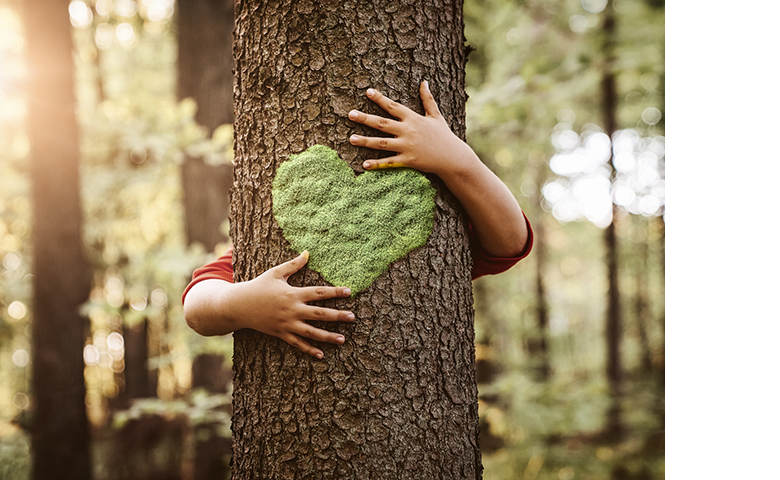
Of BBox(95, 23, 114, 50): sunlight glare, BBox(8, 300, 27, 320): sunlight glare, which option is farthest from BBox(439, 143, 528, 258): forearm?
BBox(8, 300, 27, 320): sunlight glare

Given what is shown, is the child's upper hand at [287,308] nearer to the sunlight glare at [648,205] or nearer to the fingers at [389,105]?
the fingers at [389,105]

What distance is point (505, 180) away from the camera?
5.88 m

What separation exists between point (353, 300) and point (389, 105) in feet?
1.74

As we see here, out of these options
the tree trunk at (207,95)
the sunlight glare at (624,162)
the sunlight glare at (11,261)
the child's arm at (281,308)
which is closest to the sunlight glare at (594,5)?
the sunlight glare at (624,162)

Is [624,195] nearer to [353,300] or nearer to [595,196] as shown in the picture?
[595,196]

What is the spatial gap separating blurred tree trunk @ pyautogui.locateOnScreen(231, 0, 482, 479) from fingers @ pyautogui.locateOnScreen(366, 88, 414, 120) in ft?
0.12

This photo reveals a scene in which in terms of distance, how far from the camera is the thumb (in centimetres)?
114

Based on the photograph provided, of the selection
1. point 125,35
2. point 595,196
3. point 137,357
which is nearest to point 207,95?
point 125,35

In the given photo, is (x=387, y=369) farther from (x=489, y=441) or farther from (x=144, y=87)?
(x=144, y=87)

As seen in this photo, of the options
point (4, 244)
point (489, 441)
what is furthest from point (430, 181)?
point (4, 244)

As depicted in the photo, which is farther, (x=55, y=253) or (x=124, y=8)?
(x=124, y=8)

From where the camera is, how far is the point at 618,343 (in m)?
8.01

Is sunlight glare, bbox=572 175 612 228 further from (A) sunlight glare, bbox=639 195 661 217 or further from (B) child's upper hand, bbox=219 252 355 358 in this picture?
(B) child's upper hand, bbox=219 252 355 358
